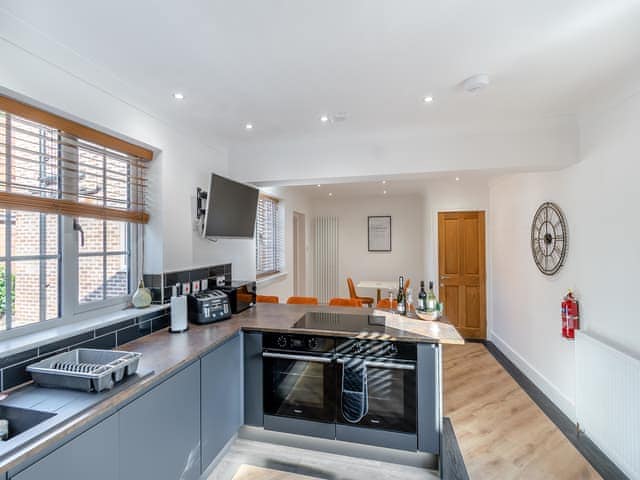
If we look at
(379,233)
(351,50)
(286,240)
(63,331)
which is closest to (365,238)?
(379,233)

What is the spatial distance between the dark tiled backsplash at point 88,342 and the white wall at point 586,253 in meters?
3.19

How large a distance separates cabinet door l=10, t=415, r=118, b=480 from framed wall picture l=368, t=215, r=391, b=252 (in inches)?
227

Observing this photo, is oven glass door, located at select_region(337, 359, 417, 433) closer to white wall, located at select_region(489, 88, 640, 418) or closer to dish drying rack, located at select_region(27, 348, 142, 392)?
dish drying rack, located at select_region(27, 348, 142, 392)

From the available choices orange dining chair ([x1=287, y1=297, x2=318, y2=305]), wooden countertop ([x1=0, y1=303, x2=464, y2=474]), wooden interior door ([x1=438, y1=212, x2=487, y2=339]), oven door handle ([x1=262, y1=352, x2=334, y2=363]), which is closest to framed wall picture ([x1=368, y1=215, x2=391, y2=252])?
wooden interior door ([x1=438, y1=212, x2=487, y2=339])

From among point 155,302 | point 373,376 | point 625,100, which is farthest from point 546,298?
point 155,302

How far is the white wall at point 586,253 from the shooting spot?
6.74ft

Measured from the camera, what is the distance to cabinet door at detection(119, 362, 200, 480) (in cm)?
139

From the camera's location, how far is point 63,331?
1.66 metres

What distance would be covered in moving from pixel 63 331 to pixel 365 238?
5.61 m

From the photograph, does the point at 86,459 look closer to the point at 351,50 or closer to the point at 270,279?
the point at 351,50

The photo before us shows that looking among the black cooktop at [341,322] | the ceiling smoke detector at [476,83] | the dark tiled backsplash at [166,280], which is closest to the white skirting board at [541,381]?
the black cooktop at [341,322]

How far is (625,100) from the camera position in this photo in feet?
6.84

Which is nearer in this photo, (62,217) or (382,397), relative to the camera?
(62,217)

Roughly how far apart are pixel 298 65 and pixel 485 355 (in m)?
4.10
